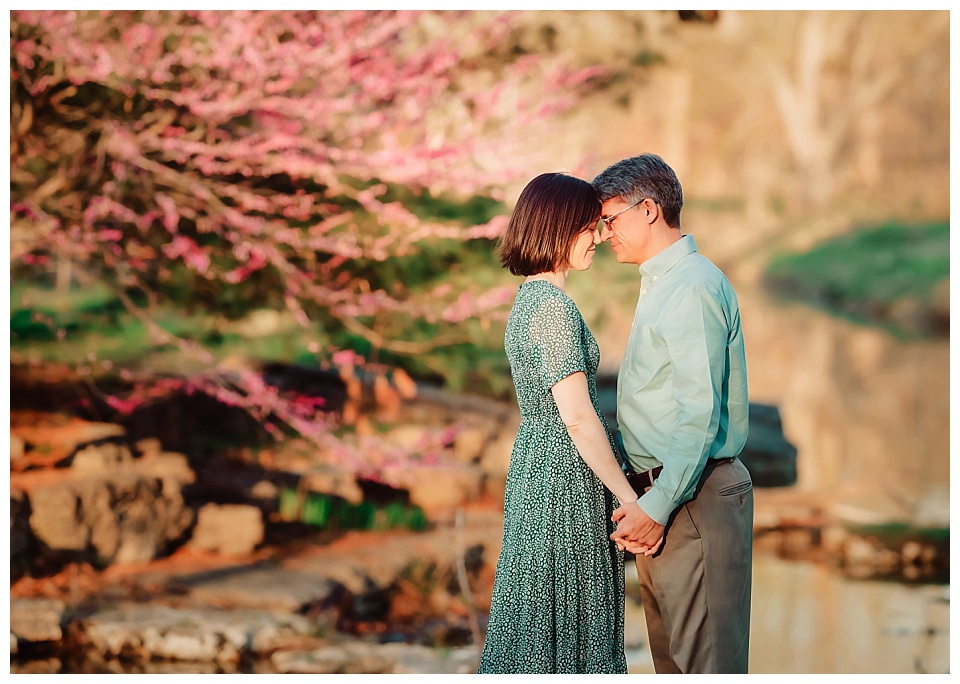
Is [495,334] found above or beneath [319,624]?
above

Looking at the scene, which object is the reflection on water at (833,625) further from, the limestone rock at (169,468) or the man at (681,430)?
the limestone rock at (169,468)

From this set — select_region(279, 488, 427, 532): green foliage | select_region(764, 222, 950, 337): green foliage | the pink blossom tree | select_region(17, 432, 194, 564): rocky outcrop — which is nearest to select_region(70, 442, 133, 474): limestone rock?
select_region(17, 432, 194, 564): rocky outcrop

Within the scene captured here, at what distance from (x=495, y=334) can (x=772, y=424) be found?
4.52 feet

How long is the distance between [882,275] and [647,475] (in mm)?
2760

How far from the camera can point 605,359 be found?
4500 millimetres

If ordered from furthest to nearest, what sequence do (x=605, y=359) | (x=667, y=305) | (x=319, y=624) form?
1. (x=605, y=359)
2. (x=319, y=624)
3. (x=667, y=305)

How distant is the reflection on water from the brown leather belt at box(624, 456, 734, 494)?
5.58ft

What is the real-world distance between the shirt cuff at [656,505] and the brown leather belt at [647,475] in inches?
2.9

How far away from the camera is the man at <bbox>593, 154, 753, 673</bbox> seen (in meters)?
2.12

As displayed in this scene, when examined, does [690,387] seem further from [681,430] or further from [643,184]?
[643,184]

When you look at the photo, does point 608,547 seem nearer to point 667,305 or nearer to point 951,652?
point 667,305

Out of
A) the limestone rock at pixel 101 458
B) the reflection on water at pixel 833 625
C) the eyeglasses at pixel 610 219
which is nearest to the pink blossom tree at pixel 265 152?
the limestone rock at pixel 101 458

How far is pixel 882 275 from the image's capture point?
450cm

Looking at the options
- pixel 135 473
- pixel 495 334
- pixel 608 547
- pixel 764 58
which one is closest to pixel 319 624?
pixel 135 473
